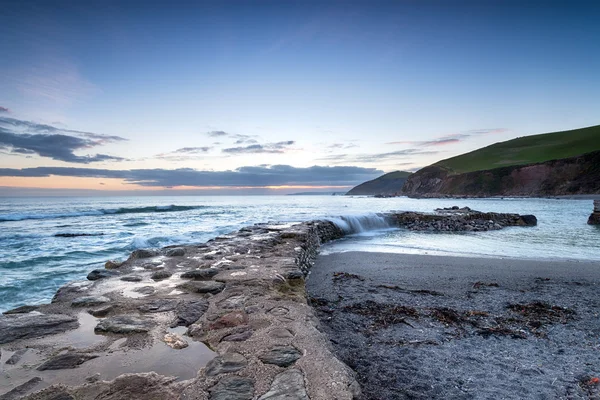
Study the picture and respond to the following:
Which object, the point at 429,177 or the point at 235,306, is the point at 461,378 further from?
the point at 429,177

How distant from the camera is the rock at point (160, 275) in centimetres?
508

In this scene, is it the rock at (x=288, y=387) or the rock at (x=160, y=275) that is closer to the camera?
the rock at (x=288, y=387)

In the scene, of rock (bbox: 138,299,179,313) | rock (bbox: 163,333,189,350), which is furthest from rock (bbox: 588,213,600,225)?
rock (bbox: 163,333,189,350)

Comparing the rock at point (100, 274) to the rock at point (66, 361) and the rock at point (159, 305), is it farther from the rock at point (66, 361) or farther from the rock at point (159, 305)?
the rock at point (66, 361)

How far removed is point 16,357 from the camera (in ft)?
8.44

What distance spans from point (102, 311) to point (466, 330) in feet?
15.4

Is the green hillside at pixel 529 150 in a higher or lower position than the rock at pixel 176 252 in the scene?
higher

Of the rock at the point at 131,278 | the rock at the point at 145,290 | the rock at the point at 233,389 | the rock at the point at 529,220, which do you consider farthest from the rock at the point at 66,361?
the rock at the point at 529,220

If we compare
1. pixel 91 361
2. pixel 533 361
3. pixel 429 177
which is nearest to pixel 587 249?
pixel 533 361

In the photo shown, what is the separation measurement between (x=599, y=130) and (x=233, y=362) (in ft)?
427

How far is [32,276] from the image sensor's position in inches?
311

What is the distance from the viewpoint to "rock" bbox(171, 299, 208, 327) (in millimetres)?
3375

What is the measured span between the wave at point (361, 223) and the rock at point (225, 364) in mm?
14899

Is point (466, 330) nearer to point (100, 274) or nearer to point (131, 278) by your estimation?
point (131, 278)
